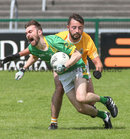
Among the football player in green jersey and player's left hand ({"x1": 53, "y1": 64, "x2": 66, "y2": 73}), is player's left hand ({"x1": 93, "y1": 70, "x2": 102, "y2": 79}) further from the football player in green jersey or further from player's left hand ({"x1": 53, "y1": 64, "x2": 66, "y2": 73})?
player's left hand ({"x1": 53, "y1": 64, "x2": 66, "y2": 73})

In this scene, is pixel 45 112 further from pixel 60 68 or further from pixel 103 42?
pixel 103 42

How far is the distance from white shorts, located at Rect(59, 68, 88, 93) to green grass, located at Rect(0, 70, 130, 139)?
2.32 ft

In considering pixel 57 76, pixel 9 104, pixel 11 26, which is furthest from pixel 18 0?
pixel 57 76

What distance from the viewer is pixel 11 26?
19.3 m

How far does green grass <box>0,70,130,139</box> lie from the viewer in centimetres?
786

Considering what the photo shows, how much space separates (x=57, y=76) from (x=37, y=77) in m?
8.63

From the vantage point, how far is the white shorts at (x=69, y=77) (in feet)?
26.6

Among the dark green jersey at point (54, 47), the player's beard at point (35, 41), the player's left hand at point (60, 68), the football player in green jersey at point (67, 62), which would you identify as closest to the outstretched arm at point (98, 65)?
the football player in green jersey at point (67, 62)

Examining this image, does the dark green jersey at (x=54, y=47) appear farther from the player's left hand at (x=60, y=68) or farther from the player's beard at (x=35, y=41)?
the player's left hand at (x=60, y=68)

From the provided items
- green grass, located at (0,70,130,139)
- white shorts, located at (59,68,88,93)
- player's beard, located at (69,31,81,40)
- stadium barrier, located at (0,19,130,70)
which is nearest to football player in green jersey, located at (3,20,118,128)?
white shorts, located at (59,68,88,93)

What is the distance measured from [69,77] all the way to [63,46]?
553 millimetres

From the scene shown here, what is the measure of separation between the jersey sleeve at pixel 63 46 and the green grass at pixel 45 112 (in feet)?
4.18

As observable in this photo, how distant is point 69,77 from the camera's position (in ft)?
26.6

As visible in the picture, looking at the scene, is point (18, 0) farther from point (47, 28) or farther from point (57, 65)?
point (57, 65)
